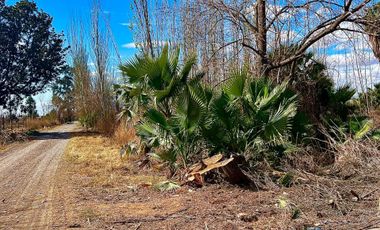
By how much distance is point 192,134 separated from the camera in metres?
7.86

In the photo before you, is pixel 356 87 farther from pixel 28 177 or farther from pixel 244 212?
pixel 28 177

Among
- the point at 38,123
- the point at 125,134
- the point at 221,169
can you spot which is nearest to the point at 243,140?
the point at 221,169

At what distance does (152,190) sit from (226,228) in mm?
2896

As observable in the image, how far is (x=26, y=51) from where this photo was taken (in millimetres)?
27250

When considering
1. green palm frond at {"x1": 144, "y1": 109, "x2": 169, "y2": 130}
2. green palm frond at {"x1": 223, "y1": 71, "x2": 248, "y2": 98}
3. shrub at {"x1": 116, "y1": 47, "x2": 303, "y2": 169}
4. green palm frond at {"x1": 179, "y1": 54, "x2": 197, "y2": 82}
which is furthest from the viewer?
green palm frond at {"x1": 179, "y1": 54, "x2": 197, "y2": 82}

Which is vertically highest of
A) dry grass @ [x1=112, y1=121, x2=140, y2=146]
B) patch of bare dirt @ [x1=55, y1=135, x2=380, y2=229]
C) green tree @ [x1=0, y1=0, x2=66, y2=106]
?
green tree @ [x1=0, y1=0, x2=66, y2=106]

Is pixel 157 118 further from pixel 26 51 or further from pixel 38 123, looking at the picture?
pixel 38 123

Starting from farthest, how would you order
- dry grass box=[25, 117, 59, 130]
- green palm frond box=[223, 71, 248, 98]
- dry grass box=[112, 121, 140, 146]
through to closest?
dry grass box=[25, 117, 59, 130], dry grass box=[112, 121, 140, 146], green palm frond box=[223, 71, 248, 98]

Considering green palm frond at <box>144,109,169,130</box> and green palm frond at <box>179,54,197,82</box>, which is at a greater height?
green palm frond at <box>179,54,197,82</box>

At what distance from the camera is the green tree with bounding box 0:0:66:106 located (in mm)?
26391

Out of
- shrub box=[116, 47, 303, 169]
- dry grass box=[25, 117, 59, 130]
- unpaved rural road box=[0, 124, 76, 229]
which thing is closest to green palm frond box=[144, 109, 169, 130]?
shrub box=[116, 47, 303, 169]

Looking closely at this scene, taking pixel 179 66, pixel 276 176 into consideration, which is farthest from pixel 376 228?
pixel 179 66

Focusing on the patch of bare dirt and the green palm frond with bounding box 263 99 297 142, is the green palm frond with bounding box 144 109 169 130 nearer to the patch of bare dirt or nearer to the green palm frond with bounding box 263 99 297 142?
the patch of bare dirt

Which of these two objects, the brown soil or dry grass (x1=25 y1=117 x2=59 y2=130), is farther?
dry grass (x1=25 y1=117 x2=59 y2=130)
